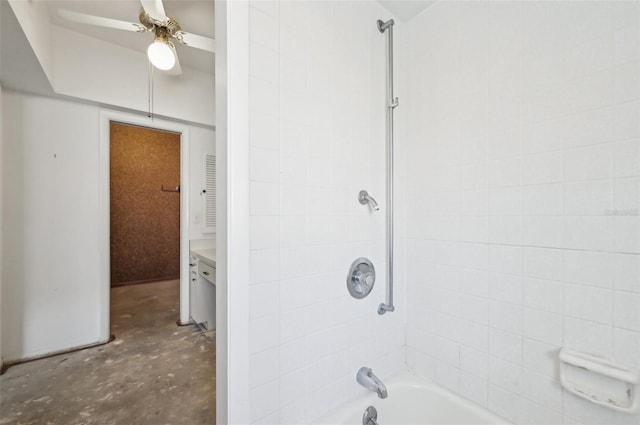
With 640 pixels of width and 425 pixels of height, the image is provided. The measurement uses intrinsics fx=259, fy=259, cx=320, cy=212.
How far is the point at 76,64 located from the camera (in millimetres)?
2164

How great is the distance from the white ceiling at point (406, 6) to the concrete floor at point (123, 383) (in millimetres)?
2536

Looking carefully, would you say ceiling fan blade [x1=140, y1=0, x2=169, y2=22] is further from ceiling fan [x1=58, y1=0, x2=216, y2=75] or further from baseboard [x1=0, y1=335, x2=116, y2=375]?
baseboard [x1=0, y1=335, x2=116, y2=375]

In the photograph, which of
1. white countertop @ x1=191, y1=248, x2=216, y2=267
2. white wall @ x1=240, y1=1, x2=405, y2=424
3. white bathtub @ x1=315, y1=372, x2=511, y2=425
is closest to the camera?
white wall @ x1=240, y1=1, x2=405, y2=424

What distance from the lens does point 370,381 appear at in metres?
1.19

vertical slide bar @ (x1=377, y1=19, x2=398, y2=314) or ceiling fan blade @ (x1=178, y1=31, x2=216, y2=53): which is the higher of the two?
ceiling fan blade @ (x1=178, y1=31, x2=216, y2=53)

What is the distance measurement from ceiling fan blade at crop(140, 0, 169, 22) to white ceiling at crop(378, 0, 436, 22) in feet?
4.04

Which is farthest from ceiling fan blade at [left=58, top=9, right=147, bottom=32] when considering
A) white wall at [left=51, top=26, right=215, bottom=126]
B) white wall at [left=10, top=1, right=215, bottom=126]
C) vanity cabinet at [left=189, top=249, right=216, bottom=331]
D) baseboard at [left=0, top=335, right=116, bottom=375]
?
baseboard at [left=0, top=335, right=116, bottom=375]

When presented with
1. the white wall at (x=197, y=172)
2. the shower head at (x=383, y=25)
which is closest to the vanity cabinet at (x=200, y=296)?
the white wall at (x=197, y=172)

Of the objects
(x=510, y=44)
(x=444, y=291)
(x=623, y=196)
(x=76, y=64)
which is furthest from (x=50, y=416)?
(x=510, y=44)

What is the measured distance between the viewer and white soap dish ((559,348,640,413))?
0.79m

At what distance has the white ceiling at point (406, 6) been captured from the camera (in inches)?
52.3

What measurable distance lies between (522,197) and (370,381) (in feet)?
3.39

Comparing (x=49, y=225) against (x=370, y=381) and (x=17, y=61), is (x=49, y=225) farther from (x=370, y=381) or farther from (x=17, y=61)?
(x=370, y=381)

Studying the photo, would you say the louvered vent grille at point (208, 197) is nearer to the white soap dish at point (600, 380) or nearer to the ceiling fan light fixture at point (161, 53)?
the ceiling fan light fixture at point (161, 53)
